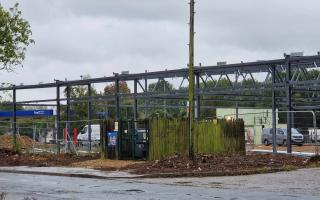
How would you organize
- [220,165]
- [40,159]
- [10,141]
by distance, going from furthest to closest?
[10,141]
[40,159]
[220,165]

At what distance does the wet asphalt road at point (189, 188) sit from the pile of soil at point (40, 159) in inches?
394

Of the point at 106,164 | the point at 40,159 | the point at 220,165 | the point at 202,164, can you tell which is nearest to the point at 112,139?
the point at 106,164

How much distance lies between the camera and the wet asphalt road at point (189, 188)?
15929 millimetres

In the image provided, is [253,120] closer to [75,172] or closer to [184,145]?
[184,145]

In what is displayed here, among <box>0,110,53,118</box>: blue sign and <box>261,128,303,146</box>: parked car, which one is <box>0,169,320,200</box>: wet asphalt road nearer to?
<box>261,128,303,146</box>: parked car

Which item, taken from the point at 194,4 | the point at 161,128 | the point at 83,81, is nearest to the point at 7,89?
the point at 83,81

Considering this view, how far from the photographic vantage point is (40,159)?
1366 inches

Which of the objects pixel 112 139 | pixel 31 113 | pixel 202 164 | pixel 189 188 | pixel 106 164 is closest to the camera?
pixel 189 188

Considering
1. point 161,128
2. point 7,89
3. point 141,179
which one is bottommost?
point 141,179

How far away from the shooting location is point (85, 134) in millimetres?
60031

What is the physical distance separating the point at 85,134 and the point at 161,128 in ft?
101

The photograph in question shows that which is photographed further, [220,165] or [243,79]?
[243,79]

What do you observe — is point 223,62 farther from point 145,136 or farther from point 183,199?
point 183,199

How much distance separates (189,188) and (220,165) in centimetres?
695
